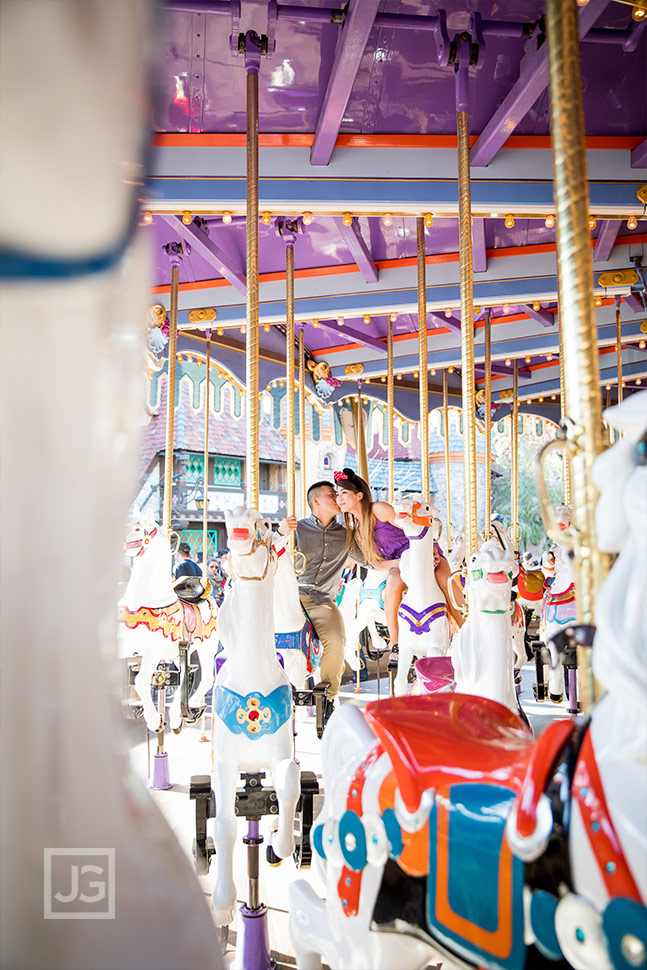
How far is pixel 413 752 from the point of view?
109cm

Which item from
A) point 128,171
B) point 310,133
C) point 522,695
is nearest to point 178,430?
point 522,695

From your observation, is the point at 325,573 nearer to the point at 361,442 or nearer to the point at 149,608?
the point at 149,608

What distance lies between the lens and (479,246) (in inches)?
206

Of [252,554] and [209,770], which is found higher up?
[252,554]

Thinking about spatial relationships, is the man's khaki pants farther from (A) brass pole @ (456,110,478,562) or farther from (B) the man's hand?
(A) brass pole @ (456,110,478,562)

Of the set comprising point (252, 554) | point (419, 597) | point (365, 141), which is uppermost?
point (365, 141)

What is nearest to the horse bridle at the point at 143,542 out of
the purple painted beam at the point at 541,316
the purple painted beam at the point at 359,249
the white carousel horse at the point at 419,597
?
the white carousel horse at the point at 419,597

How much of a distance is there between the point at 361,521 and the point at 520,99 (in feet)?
7.57

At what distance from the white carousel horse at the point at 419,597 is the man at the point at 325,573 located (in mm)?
602

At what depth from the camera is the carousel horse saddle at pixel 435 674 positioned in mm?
2734

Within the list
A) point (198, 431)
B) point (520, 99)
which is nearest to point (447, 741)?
point (520, 99)
